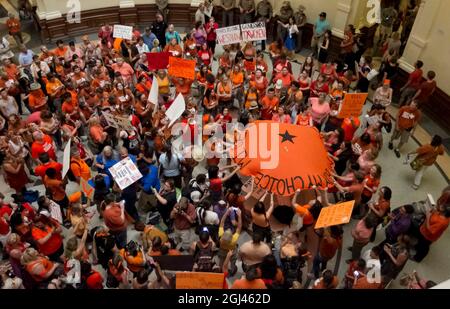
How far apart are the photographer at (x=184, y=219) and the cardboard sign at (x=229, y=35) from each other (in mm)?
5822

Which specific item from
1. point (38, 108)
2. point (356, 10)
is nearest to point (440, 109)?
point (356, 10)

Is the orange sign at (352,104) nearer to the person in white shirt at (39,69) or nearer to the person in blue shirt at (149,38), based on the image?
the person in blue shirt at (149,38)

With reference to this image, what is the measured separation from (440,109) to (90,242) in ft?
30.1

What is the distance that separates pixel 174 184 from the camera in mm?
8055

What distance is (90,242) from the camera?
7461 millimetres

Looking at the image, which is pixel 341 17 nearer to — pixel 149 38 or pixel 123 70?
pixel 149 38

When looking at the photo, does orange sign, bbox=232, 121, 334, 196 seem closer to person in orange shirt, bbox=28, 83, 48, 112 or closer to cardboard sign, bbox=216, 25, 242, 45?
cardboard sign, bbox=216, 25, 242, 45

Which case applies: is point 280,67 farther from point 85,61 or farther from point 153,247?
point 153,247

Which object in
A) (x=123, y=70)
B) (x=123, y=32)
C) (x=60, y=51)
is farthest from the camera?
(x=60, y=51)

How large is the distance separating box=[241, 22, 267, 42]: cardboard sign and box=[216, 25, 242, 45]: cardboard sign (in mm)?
179

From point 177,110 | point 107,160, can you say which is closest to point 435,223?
point 177,110

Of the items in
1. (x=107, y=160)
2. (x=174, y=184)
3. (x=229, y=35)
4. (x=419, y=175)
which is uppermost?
(x=229, y=35)

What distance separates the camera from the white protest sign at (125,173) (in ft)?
23.5

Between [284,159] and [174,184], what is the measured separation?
235cm
